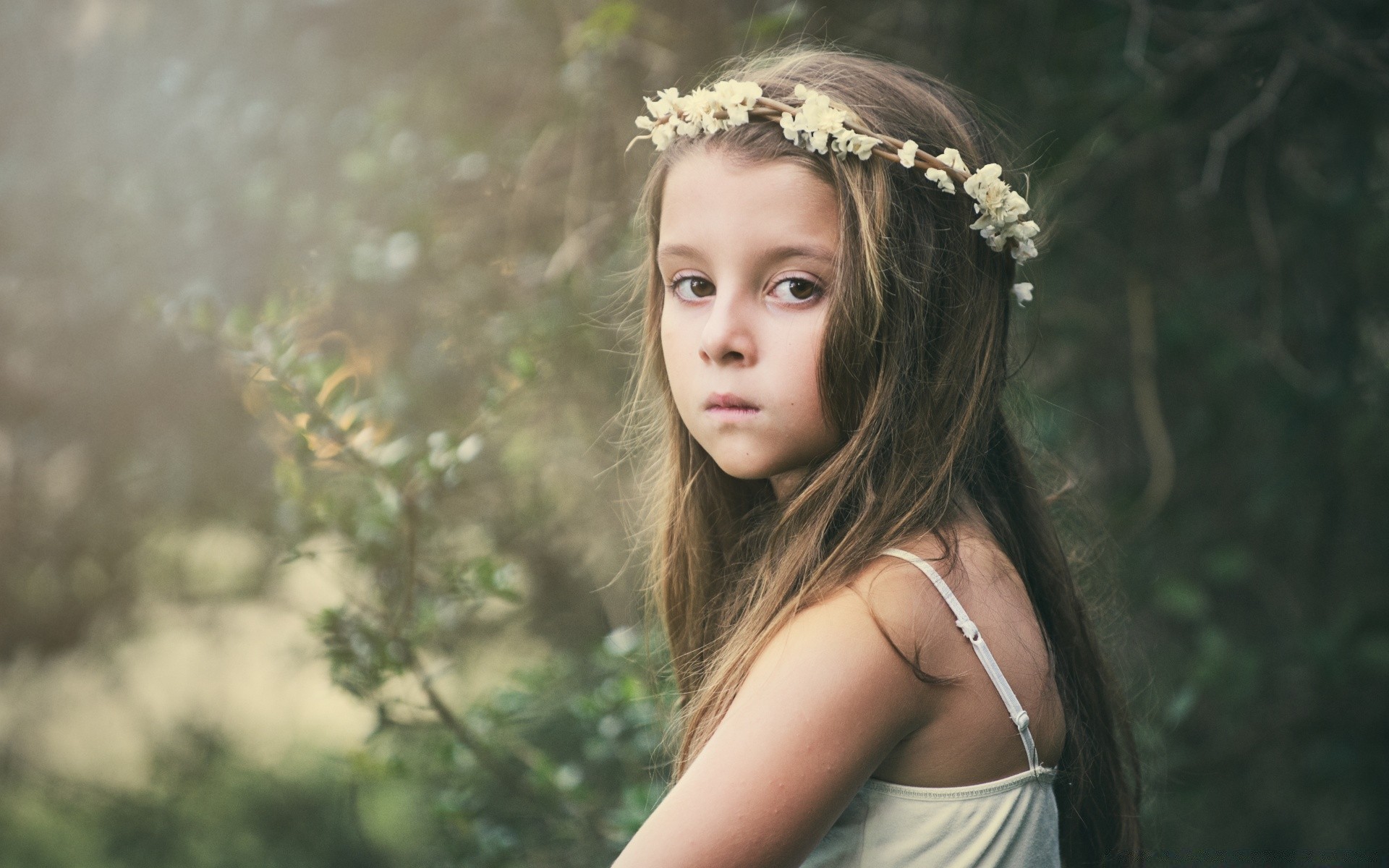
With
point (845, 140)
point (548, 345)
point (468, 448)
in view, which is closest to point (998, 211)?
point (845, 140)

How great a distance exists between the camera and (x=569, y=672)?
2.28 m

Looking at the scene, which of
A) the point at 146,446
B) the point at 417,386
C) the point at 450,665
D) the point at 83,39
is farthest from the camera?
the point at 146,446

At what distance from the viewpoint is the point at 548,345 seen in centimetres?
213

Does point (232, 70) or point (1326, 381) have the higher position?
point (232, 70)

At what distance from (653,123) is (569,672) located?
4.41ft

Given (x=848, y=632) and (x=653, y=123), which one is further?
(x=653, y=123)

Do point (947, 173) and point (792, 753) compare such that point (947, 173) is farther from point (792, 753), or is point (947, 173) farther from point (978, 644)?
point (792, 753)

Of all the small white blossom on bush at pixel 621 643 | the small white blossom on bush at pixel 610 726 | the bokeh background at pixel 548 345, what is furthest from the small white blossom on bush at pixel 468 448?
the small white blossom on bush at pixel 610 726

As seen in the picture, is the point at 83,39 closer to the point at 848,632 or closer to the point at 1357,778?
the point at 848,632

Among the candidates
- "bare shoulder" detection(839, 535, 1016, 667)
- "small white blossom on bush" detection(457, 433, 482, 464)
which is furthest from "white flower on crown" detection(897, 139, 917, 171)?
"small white blossom on bush" detection(457, 433, 482, 464)

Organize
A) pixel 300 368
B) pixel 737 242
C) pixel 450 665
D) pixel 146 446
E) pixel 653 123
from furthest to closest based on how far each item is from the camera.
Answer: pixel 146 446 → pixel 450 665 → pixel 300 368 → pixel 653 123 → pixel 737 242

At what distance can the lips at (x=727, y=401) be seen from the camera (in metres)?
1.05

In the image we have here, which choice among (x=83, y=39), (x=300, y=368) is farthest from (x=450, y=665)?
(x=83, y=39)

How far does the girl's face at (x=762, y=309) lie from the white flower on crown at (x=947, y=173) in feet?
0.37
